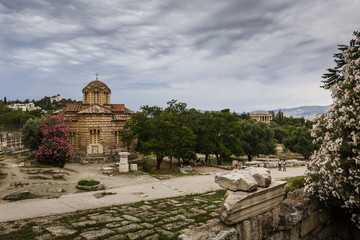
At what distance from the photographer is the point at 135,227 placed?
22.5ft

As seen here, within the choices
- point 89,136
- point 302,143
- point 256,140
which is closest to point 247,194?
point 89,136

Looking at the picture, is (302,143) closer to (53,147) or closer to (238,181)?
(53,147)

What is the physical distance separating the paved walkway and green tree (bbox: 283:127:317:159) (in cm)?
2306

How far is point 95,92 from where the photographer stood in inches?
1164

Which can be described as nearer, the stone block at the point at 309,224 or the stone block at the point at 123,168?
the stone block at the point at 309,224

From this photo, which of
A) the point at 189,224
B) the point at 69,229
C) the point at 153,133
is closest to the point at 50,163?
the point at 153,133

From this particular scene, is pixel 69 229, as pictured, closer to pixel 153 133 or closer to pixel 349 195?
pixel 349 195

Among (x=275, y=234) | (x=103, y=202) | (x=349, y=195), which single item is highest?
(x=349, y=195)

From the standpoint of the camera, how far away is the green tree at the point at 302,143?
110 ft

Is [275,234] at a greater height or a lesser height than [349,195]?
lesser

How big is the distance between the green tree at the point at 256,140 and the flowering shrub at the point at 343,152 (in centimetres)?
2605

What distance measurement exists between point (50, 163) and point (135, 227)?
1571 centimetres

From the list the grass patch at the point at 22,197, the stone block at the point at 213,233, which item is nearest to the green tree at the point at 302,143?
the grass patch at the point at 22,197

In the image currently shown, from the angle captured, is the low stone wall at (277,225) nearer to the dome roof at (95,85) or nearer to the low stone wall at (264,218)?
the low stone wall at (264,218)
